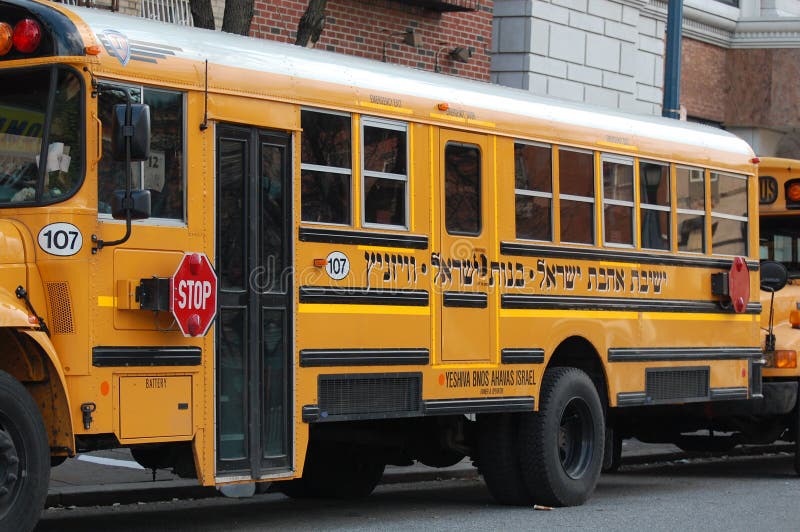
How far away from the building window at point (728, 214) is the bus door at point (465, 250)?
9.80ft

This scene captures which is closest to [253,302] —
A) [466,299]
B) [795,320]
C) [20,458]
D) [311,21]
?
[20,458]

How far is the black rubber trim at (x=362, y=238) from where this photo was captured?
910 cm

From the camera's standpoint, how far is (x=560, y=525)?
9.88 metres

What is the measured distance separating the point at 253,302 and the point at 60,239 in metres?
1.39

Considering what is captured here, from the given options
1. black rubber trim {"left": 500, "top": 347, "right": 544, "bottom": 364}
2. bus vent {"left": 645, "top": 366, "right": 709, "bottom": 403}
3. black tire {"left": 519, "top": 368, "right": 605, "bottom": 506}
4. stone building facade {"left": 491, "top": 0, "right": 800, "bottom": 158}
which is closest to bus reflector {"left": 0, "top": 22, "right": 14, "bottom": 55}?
black rubber trim {"left": 500, "top": 347, "right": 544, "bottom": 364}

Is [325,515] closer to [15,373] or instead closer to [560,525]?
[560,525]

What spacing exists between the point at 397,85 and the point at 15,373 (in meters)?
3.37

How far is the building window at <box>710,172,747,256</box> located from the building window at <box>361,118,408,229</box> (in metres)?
3.87

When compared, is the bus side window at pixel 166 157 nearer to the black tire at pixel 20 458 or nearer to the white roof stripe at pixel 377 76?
the white roof stripe at pixel 377 76

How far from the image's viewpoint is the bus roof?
8.38m

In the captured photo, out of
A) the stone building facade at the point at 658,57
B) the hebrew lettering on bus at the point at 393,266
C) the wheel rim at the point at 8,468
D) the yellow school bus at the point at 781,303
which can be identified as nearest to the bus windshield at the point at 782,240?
the yellow school bus at the point at 781,303

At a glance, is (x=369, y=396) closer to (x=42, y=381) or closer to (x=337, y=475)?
(x=337, y=475)

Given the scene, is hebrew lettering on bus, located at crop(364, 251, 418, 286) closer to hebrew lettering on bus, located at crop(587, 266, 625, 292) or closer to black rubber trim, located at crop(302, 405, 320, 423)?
black rubber trim, located at crop(302, 405, 320, 423)

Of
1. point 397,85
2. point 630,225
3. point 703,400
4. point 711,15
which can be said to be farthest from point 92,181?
point 711,15
